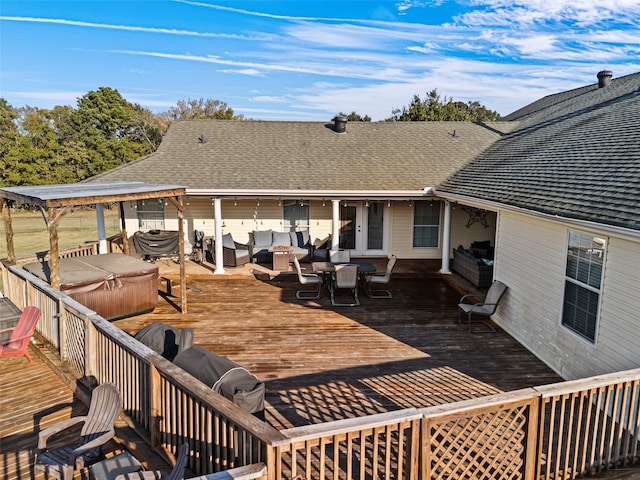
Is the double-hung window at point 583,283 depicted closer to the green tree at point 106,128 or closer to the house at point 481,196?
the house at point 481,196

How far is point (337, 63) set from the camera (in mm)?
29484

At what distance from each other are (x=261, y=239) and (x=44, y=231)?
1609 cm

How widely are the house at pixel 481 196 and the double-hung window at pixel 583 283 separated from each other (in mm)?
20

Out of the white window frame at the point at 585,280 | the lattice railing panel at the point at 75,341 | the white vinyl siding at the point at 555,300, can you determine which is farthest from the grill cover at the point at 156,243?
the white window frame at the point at 585,280

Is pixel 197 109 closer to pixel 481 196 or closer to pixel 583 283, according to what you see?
pixel 481 196

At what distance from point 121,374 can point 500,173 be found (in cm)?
927

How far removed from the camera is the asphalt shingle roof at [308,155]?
504 inches

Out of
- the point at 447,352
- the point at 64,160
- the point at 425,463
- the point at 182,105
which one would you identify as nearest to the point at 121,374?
the point at 425,463

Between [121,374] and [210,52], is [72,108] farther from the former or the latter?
[121,374]

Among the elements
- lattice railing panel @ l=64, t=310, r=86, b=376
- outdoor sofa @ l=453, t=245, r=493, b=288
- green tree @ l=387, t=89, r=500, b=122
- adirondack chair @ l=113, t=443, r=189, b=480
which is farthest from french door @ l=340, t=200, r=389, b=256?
green tree @ l=387, t=89, r=500, b=122

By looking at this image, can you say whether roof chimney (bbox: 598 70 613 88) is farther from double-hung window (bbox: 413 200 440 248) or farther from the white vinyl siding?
the white vinyl siding

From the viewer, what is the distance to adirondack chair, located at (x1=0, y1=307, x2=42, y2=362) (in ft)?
19.9

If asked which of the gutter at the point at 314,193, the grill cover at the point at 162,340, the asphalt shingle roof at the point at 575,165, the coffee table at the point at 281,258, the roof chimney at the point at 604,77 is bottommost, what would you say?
the coffee table at the point at 281,258

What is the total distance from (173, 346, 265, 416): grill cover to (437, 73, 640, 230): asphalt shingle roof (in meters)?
4.59
